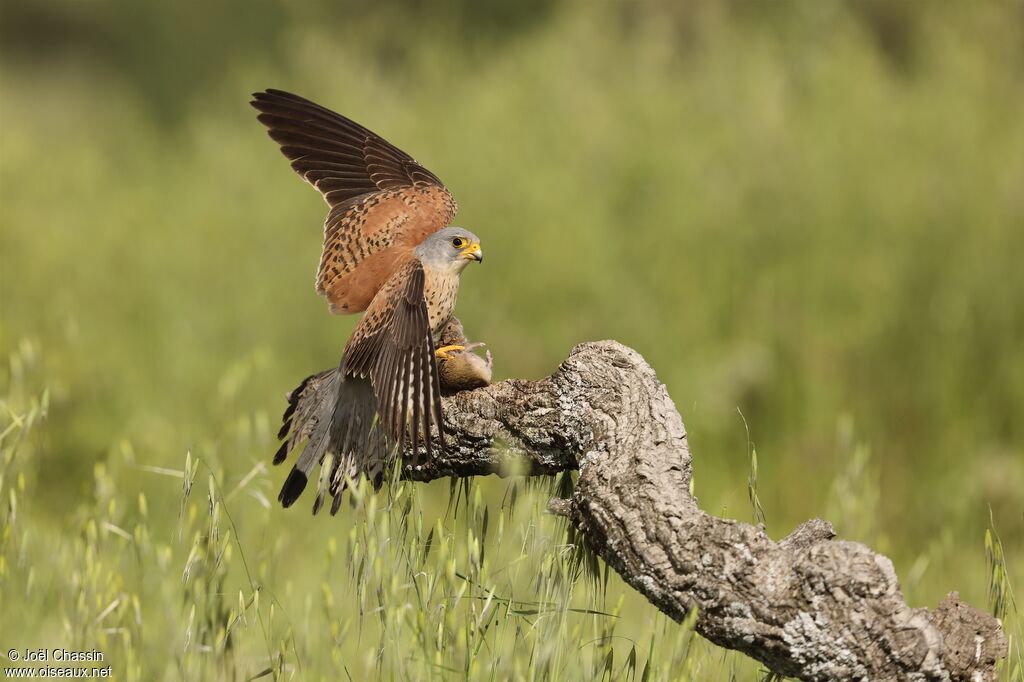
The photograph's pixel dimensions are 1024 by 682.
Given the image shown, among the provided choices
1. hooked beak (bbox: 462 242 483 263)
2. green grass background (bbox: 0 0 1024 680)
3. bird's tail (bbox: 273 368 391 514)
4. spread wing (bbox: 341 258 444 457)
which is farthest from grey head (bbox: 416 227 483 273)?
green grass background (bbox: 0 0 1024 680)

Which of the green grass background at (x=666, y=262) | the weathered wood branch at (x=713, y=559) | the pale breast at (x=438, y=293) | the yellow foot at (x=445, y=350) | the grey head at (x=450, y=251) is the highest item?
the green grass background at (x=666, y=262)

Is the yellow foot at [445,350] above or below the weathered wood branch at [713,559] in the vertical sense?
above

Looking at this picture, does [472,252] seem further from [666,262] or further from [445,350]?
[666,262]

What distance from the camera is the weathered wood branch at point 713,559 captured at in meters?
2.47

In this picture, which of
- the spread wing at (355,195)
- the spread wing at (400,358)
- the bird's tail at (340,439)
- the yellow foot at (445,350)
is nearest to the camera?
the spread wing at (400,358)

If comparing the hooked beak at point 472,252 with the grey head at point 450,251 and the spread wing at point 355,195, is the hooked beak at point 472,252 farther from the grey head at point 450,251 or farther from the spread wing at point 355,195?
the spread wing at point 355,195

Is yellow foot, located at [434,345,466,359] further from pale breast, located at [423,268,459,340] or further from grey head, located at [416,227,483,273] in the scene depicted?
grey head, located at [416,227,483,273]

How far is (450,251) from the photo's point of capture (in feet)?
10.9

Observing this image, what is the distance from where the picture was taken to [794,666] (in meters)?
2.56

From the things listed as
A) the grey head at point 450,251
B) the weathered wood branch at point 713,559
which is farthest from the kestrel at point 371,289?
the weathered wood branch at point 713,559

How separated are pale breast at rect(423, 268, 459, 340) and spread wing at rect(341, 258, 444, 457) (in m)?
0.09

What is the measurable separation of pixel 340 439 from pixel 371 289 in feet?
1.59

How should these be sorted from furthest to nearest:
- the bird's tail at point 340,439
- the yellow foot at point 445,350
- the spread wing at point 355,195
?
1. the spread wing at point 355,195
2. the yellow foot at point 445,350
3. the bird's tail at point 340,439

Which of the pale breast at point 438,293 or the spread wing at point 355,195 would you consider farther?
the spread wing at point 355,195
